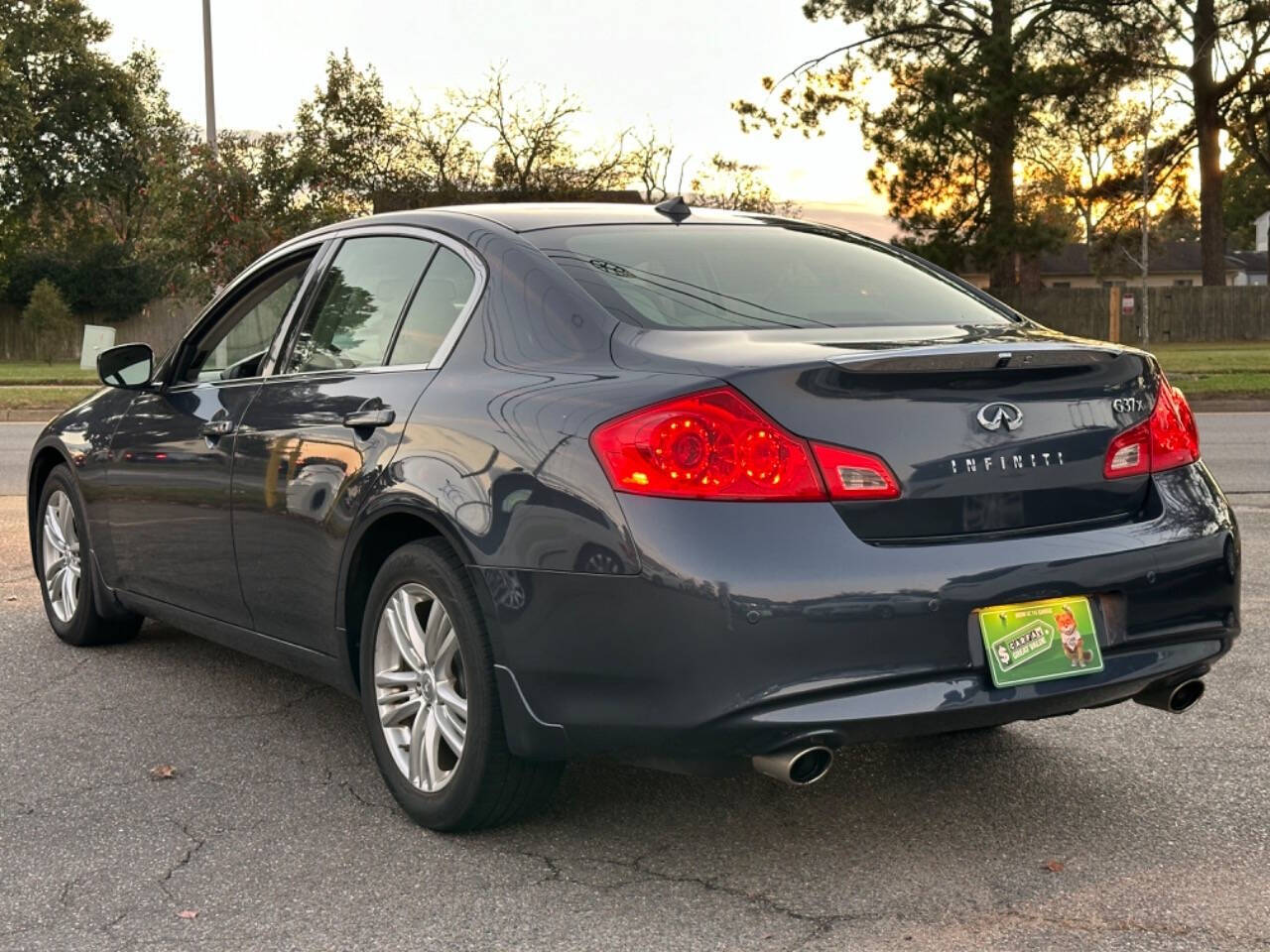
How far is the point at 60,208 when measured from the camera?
57844mm

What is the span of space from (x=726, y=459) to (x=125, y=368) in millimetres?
3189

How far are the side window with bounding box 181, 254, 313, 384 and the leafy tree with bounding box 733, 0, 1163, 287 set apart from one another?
3630cm

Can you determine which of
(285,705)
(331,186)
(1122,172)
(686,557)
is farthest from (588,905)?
(1122,172)

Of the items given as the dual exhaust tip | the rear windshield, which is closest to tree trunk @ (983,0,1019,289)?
the rear windshield

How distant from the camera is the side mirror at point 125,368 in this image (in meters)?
5.91

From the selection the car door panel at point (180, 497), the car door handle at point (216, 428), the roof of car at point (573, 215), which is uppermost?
the roof of car at point (573, 215)

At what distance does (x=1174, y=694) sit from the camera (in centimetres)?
406

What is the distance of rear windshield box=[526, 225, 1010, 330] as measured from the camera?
421 cm

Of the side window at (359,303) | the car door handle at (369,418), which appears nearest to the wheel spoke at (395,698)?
the car door handle at (369,418)

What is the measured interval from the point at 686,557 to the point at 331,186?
2929 centimetres

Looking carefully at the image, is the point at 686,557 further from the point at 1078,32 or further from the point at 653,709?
the point at 1078,32

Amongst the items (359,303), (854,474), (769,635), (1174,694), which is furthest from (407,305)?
(1174,694)

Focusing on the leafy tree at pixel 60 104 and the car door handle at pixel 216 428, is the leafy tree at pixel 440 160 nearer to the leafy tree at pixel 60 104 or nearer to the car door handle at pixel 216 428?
the leafy tree at pixel 60 104

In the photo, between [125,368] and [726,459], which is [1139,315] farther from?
[726,459]
